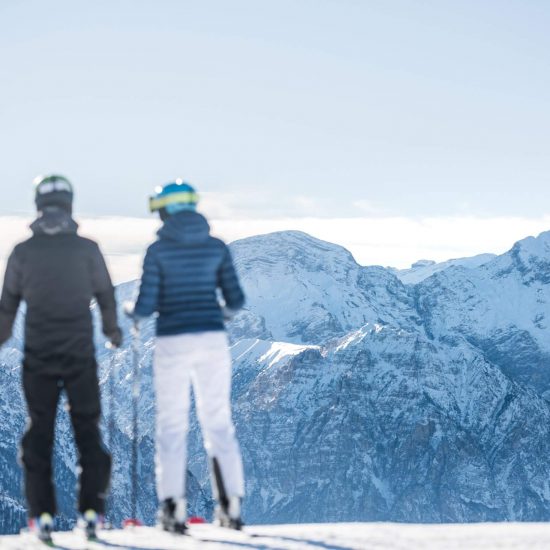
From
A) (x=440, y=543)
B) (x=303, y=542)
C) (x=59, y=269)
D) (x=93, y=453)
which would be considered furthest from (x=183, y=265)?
(x=440, y=543)

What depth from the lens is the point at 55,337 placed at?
13.2 metres

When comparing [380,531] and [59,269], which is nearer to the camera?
[59,269]

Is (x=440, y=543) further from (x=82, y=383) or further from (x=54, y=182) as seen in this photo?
(x=54, y=182)

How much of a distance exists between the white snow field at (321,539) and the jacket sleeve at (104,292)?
2541 millimetres

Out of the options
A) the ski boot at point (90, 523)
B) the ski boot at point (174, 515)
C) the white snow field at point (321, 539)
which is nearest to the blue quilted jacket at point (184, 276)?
the ski boot at point (174, 515)

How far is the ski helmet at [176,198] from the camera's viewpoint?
14508mm

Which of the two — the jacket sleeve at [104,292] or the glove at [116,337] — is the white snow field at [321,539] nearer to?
the glove at [116,337]

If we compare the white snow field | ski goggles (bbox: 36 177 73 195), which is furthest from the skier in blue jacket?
ski goggles (bbox: 36 177 73 195)

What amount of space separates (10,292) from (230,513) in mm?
3971

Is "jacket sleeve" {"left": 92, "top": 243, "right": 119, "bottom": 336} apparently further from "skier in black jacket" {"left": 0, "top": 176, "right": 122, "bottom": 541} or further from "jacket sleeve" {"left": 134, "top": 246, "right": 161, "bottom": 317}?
"jacket sleeve" {"left": 134, "top": 246, "right": 161, "bottom": 317}

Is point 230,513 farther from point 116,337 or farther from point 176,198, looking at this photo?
point 176,198

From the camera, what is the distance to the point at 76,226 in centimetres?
1373

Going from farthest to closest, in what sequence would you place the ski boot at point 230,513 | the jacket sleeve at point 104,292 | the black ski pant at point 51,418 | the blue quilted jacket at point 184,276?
the ski boot at point 230,513
the blue quilted jacket at point 184,276
the jacket sleeve at point 104,292
the black ski pant at point 51,418

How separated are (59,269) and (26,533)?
3.32m
